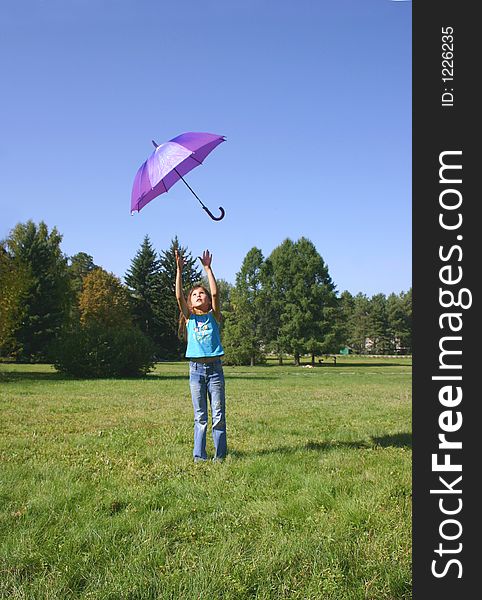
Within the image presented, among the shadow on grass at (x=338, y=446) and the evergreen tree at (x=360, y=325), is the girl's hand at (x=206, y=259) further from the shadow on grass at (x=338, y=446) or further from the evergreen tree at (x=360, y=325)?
the evergreen tree at (x=360, y=325)

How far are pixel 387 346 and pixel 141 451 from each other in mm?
93186

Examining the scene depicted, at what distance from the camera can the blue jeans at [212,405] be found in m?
6.52

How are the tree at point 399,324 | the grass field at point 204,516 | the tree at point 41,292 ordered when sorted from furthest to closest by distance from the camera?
the tree at point 399,324 → the tree at point 41,292 → the grass field at point 204,516

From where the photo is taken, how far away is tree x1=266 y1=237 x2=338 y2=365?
5631 cm

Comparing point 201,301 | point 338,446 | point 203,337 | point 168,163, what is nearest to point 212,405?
point 203,337

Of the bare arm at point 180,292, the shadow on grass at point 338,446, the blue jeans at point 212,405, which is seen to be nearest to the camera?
the bare arm at point 180,292

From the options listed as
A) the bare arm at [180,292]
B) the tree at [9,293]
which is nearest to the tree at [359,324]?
the tree at [9,293]

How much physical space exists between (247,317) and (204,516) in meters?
51.2

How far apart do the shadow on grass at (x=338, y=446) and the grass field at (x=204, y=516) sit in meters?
0.04

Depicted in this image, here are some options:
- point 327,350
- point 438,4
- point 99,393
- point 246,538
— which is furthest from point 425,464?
point 327,350

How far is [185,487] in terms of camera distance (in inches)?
205

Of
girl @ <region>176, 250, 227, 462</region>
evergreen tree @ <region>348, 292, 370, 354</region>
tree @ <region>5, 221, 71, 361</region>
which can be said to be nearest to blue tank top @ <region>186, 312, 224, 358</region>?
girl @ <region>176, 250, 227, 462</region>

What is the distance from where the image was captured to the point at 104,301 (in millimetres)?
57031

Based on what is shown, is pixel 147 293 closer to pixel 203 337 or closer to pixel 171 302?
pixel 171 302
